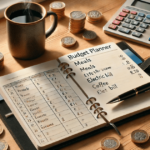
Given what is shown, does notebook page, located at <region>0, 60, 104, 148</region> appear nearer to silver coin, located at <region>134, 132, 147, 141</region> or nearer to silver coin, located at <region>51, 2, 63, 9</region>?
silver coin, located at <region>134, 132, 147, 141</region>

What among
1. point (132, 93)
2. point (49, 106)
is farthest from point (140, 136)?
point (49, 106)

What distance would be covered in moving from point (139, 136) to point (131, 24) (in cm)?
46

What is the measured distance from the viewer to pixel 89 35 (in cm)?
99

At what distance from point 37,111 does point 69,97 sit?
0.10 m

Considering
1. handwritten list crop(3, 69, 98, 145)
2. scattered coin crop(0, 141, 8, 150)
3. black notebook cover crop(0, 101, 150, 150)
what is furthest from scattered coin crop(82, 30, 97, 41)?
scattered coin crop(0, 141, 8, 150)

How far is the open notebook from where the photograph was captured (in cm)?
69

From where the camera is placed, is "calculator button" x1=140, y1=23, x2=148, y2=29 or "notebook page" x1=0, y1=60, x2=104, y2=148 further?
"calculator button" x1=140, y1=23, x2=148, y2=29

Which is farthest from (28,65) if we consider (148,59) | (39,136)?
(148,59)

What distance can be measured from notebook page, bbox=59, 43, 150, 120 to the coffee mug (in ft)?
0.32

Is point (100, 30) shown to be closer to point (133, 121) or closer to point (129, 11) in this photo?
point (129, 11)

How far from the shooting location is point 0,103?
29.4 inches

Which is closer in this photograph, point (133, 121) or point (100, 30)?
point (133, 121)

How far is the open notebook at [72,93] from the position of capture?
27.0 inches

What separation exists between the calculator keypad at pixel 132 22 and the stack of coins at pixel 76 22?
11 centimetres
